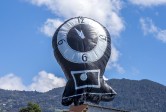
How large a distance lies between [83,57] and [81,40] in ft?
3.41

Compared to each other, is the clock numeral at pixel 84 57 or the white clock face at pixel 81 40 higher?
the white clock face at pixel 81 40

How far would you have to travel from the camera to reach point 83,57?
93.8ft

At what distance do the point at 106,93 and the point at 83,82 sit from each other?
150cm

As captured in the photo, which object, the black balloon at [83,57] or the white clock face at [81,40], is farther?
the white clock face at [81,40]

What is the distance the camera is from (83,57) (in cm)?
2859

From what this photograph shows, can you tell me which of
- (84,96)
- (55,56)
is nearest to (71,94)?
(84,96)

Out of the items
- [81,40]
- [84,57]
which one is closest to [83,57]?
[84,57]

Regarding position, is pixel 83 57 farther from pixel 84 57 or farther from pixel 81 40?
Answer: pixel 81 40

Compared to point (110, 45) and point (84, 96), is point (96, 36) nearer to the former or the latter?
point (110, 45)

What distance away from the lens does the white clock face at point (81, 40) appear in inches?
1131

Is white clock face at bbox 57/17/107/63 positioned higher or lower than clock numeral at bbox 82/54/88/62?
higher

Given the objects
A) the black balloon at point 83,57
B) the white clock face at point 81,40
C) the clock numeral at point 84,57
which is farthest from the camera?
the white clock face at point 81,40

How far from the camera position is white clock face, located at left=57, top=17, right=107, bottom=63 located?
28719 mm

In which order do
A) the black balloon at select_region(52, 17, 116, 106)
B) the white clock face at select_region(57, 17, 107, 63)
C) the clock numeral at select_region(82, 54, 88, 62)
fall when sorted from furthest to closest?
the white clock face at select_region(57, 17, 107, 63) → the clock numeral at select_region(82, 54, 88, 62) → the black balloon at select_region(52, 17, 116, 106)
